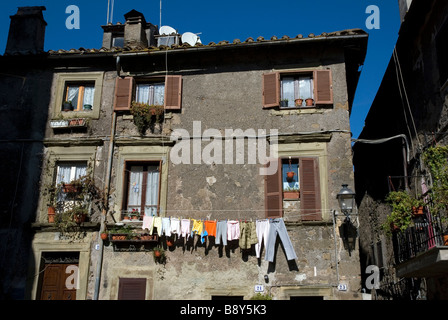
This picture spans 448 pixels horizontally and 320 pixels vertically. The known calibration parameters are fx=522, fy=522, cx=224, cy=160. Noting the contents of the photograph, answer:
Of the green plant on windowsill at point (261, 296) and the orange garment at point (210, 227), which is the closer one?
the green plant on windowsill at point (261, 296)

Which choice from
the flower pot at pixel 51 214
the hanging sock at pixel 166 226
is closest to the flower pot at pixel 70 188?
the flower pot at pixel 51 214

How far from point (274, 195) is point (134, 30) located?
6.90 meters

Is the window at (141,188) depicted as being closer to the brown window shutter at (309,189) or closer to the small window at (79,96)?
the small window at (79,96)

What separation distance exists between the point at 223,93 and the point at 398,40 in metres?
4.72

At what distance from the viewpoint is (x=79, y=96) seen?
1490 cm

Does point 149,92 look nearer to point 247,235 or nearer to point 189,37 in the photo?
point 189,37

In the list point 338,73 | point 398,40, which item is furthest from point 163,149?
point 398,40

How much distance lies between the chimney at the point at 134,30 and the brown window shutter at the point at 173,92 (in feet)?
6.78

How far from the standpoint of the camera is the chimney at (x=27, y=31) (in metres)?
15.3

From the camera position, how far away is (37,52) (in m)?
15.0

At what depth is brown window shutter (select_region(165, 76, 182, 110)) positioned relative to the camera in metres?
14.1

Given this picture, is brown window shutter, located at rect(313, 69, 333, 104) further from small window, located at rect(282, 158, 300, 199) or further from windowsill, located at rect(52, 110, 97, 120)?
windowsill, located at rect(52, 110, 97, 120)

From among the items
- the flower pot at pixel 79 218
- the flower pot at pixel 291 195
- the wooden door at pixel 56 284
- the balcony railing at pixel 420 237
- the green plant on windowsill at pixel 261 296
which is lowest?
the green plant on windowsill at pixel 261 296
